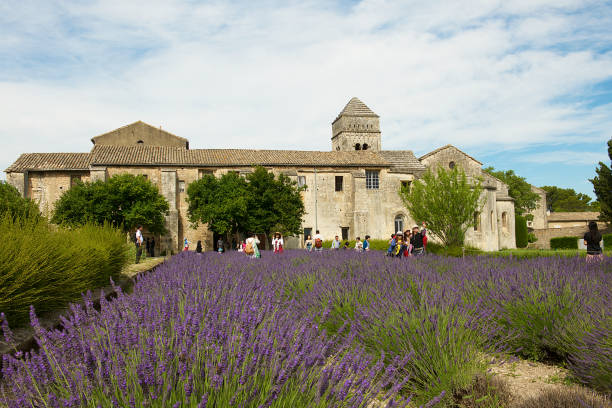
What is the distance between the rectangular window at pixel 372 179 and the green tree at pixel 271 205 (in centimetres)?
732

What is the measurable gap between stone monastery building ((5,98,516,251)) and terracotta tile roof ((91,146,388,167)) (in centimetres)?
7

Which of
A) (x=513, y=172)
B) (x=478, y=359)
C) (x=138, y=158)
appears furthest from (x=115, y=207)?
(x=513, y=172)

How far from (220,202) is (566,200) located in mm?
69127

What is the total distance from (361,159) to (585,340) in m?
31.1

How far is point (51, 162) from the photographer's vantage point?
3027 cm

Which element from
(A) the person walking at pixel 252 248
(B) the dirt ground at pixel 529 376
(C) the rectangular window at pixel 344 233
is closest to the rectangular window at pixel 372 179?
(C) the rectangular window at pixel 344 233

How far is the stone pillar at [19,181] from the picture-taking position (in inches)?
1131

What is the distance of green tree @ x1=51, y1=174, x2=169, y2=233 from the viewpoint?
26.1 meters

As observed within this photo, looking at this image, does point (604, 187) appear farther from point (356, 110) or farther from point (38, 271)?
point (38, 271)

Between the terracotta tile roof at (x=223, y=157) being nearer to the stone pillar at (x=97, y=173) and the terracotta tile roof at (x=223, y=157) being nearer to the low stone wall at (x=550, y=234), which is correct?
the stone pillar at (x=97, y=173)

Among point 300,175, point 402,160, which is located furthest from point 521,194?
point 300,175

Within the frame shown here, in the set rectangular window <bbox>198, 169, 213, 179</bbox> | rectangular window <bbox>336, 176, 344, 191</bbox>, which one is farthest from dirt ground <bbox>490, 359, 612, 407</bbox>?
rectangular window <bbox>336, 176, 344, 191</bbox>

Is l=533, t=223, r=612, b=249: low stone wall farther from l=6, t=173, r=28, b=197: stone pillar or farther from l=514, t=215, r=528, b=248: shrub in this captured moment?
l=6, t=173, r=28, b=197: stone pillar

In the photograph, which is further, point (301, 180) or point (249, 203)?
point (301, 180)
